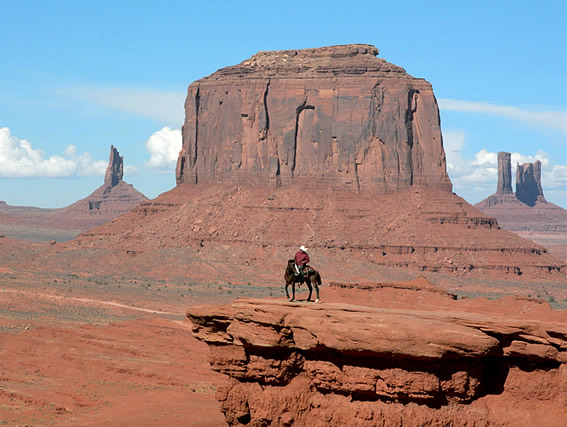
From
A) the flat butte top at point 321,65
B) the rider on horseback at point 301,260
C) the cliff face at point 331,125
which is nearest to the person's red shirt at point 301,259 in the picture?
the rider on horseback at point 301,260

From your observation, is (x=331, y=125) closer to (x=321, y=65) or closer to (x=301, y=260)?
(x=321, y=65)

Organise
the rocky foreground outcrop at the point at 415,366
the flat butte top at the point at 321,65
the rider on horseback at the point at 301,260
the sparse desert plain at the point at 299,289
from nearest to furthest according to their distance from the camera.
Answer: the rocky foreground outcrop at the point at 415,366, the sparse desert plain at the point at 299,289, the rider on horseback at the point at 301,260, the flat butte top at the point at 321,65

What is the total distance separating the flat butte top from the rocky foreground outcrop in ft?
323

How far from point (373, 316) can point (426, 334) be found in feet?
4.74

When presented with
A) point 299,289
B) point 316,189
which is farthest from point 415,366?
point 316,189

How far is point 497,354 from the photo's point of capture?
21531 millimetres

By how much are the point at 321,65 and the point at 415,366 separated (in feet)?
336

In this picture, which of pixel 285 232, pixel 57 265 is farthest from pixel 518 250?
pixel 57 265

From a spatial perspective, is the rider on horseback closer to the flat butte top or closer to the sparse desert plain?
the sparse desert plain

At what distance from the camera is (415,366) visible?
21.5m

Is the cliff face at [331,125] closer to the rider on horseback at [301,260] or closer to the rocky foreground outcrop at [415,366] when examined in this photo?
the rider on horseback at [301,260]

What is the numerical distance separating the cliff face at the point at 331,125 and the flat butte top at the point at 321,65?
119 millimetres

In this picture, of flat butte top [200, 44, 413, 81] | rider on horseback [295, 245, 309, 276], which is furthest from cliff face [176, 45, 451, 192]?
rider on horseback [295, 245, 309, 276]

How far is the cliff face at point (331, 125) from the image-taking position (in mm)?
118188
